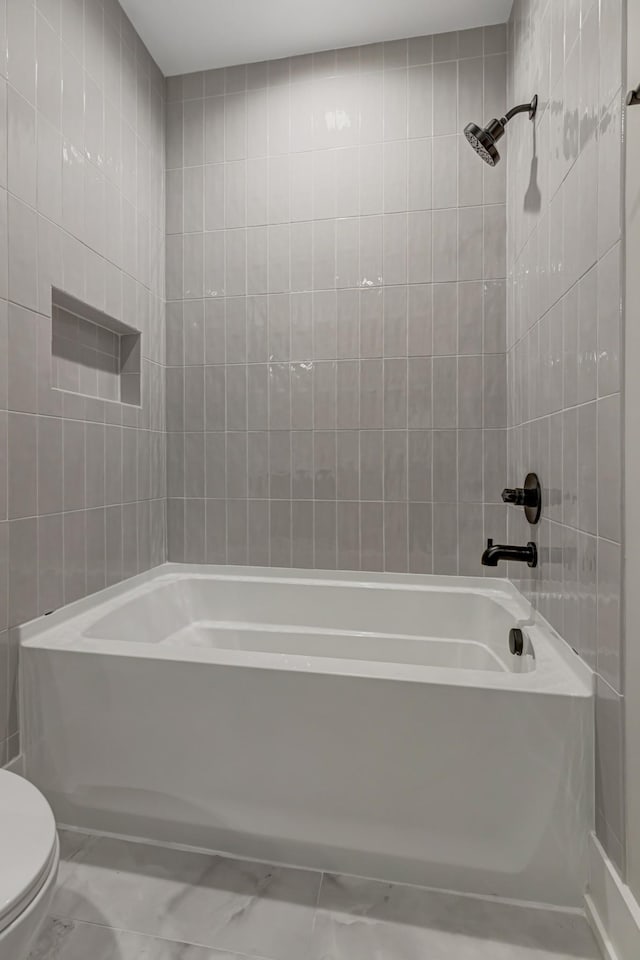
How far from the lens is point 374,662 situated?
140 cm

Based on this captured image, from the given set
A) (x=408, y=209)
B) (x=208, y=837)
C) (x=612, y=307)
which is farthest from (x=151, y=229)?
(x=208, y=837)

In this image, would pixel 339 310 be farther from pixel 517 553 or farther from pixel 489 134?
pixel 517 553

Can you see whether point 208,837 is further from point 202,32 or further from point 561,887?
point 202,32

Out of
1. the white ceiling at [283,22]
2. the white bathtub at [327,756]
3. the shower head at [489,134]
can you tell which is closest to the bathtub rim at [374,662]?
the white bathtub at [327,756]

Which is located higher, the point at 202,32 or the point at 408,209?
the point at 202,32

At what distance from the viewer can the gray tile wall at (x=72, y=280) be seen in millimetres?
1419

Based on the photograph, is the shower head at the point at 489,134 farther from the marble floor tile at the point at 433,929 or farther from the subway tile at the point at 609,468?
the marble floor tile at the point at 433,929

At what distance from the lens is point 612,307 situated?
1031mm

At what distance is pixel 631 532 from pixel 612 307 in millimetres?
455

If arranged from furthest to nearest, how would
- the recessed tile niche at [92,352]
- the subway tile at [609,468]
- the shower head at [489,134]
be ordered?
the recessed tile niche at [92,352]
the shower head at [489,134]
the subway tile at [609,468]

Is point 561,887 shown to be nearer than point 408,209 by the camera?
Yes

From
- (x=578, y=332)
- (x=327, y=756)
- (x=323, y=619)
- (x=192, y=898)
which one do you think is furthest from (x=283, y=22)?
(x=192, y=898)

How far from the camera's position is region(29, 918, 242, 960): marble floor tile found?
1.05m

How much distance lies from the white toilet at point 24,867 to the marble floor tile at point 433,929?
622mm
